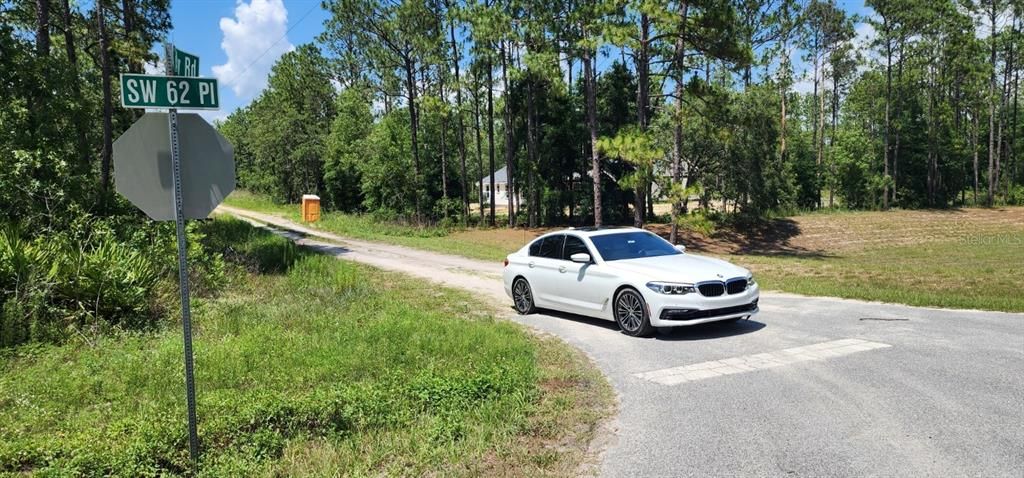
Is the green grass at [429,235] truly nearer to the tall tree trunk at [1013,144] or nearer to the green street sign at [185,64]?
the green street sign at [185,64]

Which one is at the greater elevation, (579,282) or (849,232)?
(579,282)

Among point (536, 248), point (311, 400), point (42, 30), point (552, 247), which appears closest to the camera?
point (311, 400)

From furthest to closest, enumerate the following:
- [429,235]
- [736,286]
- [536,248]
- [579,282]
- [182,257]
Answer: [429,235] < [536,248] < [579,282] < [736,286] < [182,257]

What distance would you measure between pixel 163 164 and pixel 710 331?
7062mm

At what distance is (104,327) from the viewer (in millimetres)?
8734

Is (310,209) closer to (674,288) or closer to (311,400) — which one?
(674,288)

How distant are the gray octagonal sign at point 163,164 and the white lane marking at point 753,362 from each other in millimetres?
4626

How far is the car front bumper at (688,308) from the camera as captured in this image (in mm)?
8250

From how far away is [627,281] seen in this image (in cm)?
882

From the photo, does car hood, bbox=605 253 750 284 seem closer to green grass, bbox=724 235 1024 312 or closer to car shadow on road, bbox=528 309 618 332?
car shadow on road, bbox=528 309 618 332

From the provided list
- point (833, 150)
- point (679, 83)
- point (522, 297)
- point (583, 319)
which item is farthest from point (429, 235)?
point (833, 150)

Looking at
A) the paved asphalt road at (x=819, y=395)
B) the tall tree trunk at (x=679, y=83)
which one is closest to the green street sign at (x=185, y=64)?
the paved asphalt road at (x=819, y=395)

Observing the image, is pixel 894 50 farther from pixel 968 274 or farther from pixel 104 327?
A: pixel 104 327

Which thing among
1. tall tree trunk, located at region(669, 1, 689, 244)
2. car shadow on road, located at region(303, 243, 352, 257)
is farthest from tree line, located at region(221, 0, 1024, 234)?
car shadow on road, located at region(303, 243, 352, 257)
